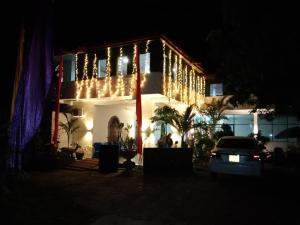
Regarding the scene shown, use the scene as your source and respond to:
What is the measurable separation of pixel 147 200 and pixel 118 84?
33.0ft

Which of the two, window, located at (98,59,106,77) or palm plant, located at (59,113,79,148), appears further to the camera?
palm plant, located at (59,113,79,148)

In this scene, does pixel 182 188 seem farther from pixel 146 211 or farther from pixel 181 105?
pixel 181 105

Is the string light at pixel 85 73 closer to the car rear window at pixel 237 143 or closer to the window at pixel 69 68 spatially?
the window at pixel 69 68

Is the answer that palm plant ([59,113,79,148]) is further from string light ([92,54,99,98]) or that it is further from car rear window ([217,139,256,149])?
car rear window ([217,139,256,149])

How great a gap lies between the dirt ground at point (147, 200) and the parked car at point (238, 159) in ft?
1.75

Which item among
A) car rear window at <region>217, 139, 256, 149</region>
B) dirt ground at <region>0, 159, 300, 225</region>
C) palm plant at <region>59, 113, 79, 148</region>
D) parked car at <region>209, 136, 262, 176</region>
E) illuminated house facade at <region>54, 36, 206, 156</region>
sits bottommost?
dirt ground at <region>0, 159, 300, 225</region>

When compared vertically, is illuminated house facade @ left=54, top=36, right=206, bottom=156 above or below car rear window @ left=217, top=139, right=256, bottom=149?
above

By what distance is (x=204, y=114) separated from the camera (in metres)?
21.7

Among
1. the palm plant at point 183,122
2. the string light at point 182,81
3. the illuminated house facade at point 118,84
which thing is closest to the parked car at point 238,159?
the palm plant at point 183,122

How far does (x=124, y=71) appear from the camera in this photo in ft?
60.4

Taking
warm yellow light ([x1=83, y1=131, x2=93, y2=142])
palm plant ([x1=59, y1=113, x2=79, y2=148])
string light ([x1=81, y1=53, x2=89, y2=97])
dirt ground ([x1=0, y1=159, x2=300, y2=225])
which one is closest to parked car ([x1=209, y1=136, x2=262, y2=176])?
dirt ground ([x1=0, y1=159, x2=300, y2=225])

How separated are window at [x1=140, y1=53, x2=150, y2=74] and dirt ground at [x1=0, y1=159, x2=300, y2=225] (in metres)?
→ 6.58

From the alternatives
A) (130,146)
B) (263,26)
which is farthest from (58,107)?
(263,26)

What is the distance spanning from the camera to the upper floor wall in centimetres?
1738
